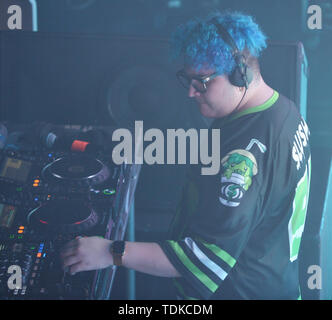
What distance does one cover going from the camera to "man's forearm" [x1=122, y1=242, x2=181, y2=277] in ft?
3.67

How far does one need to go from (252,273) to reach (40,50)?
1.09 meters

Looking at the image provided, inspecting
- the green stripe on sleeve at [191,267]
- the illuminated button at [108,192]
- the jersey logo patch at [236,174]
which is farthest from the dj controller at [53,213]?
the jersey logo patch at [236,174]

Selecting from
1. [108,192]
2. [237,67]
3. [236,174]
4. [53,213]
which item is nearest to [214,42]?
[237,67]

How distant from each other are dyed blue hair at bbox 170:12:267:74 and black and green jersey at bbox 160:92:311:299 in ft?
0.46

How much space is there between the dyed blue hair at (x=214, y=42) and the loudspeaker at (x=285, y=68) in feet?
1.34

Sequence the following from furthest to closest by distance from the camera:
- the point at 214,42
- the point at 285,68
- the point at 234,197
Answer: the point at 285,68
the point at 214,42
the point at 234,197

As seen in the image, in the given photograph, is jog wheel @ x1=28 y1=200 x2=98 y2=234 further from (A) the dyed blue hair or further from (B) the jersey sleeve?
(A) the dyed blue hair

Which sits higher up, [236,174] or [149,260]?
[236,174]

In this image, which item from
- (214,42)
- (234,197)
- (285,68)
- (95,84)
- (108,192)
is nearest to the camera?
(234,197)

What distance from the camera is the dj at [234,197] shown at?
3.56 ft

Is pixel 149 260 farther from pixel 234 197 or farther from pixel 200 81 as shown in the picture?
pixel 200 81

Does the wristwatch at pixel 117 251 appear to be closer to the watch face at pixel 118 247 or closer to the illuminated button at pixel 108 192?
the watch face at pixel 118 247

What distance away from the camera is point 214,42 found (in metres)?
1.17

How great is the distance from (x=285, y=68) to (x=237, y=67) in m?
0.53
